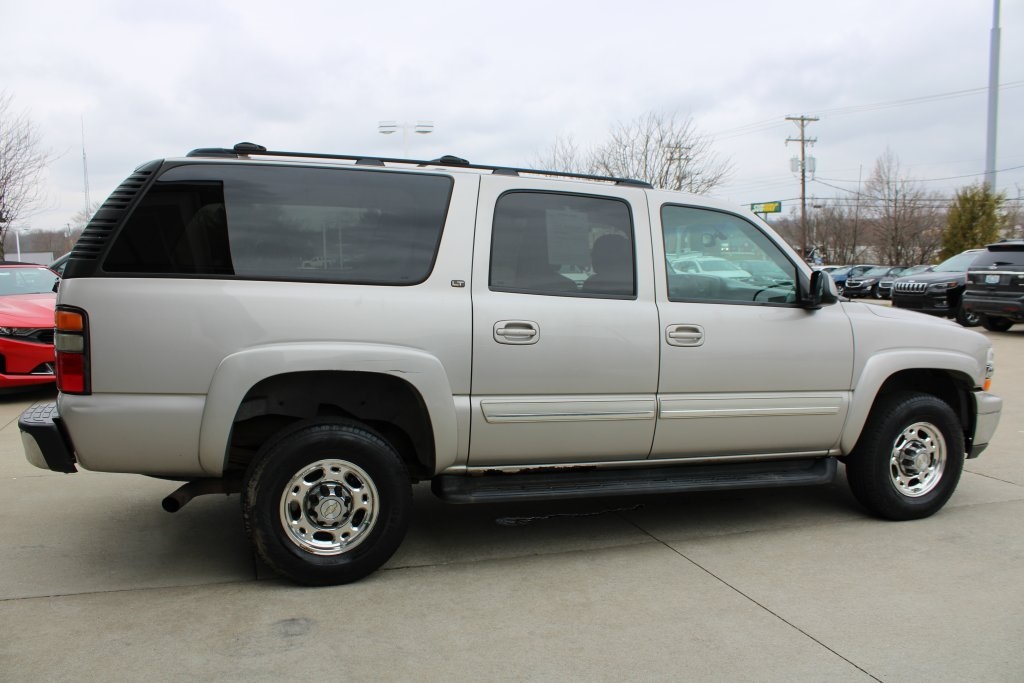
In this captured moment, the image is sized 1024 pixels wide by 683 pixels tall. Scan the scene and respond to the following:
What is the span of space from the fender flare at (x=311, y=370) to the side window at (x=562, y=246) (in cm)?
57

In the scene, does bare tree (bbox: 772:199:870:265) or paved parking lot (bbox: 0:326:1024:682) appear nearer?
paved parking lot (bbox: 0:326:1024:682)

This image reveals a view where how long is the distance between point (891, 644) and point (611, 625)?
1.11 meters

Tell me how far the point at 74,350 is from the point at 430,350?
152 cm

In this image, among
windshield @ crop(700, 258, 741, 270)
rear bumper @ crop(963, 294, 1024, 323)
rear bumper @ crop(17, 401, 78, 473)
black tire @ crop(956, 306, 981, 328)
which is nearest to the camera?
rear bumper @ crop(17, 401, 78, 473)

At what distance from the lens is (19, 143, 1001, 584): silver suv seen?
3607 mm

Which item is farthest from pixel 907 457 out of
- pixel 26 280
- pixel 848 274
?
pixel 848 274

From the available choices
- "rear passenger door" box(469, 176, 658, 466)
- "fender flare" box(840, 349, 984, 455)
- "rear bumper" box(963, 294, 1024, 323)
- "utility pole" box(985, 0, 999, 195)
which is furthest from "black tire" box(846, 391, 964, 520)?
"utility pole" box(985, 0, 999, 195)

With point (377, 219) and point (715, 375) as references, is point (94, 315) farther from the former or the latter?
point (715, 375)

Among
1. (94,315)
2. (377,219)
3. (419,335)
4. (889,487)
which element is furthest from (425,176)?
(889,487)

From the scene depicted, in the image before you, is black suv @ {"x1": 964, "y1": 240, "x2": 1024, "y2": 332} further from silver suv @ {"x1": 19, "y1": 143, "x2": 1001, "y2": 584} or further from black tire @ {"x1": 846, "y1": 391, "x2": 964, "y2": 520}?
silver suv @ {"x1": 19, "y1": 143, "x2": 1001, "y2": 584}

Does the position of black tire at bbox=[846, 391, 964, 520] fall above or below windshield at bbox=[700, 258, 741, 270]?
below

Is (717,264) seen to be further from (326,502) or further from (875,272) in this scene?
(875,272)

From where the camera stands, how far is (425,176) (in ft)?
13.4

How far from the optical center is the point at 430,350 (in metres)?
3.86
